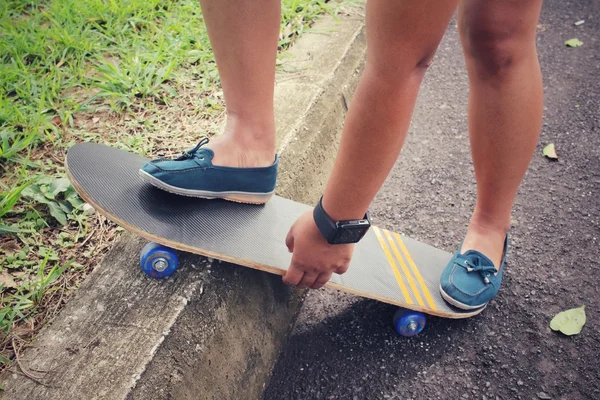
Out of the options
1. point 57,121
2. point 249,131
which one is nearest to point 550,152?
point 249,131

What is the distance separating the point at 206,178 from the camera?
56.7 inches

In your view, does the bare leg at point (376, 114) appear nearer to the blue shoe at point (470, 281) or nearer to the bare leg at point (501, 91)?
the bare leg at point (501, 91)

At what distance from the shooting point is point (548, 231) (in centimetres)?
194

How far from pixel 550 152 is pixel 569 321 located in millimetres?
999

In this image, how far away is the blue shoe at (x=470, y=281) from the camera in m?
1.56

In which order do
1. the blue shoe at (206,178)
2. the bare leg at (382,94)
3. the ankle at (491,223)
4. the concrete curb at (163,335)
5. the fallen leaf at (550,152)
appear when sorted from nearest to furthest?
1. the bare leg at (382,94)
2. the concrete curb at (163,335)
3. the blue shoe at (206,178)
4. the ankle at (491,223)
5. the fallen leaf at (550,152)

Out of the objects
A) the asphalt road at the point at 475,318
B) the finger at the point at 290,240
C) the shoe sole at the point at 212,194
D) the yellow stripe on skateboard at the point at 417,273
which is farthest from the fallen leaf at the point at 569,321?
the shoe sole at the point at 212,194

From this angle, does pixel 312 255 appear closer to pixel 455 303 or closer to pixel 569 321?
pixel 455 303

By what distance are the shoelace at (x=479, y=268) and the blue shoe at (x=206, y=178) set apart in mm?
712

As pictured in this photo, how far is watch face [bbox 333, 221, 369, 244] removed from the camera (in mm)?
1165

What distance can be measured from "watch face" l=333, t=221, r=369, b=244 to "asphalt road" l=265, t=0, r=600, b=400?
565 mm

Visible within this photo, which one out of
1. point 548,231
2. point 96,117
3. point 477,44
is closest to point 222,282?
point 477,44

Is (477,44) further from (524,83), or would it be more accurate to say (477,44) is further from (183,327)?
(183,327)

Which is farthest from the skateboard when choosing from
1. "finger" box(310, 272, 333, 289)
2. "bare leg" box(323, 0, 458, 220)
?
"bare leg" box(323, 0, 458, 220)
